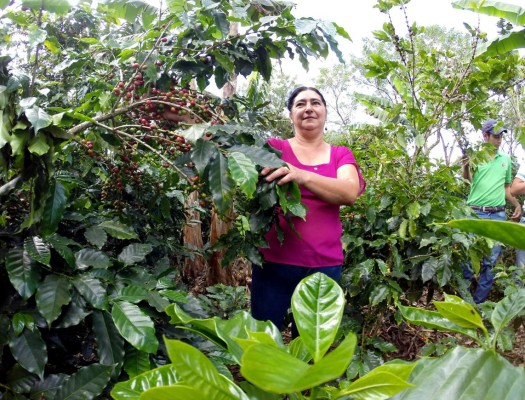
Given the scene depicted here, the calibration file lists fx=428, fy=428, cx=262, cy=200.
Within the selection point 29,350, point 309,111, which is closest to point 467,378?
point 29,350

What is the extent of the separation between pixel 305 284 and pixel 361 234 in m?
2.10

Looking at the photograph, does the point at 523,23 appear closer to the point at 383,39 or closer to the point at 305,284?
the point at 383,39

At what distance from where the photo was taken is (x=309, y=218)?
180cm

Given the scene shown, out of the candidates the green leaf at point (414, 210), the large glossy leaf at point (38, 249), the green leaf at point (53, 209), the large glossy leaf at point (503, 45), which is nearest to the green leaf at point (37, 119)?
the green leaf at point (53, 209)

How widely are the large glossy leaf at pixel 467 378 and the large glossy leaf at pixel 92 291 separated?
35.0 inches

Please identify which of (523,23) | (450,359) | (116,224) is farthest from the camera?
(523,23)

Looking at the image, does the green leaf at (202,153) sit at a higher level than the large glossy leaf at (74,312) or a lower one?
higher

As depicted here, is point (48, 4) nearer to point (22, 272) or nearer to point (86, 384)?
point (22, 272)

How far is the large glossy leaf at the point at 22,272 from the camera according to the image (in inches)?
44.1

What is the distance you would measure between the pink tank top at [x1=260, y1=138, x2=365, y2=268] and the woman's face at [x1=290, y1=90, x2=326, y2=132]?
0.16 meters

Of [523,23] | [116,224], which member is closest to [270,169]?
[116,224]

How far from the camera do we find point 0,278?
1251 millimetres

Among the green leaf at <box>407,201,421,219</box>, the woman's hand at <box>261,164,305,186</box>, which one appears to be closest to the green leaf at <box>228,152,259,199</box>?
the woman's hand at <box>261,164,305,186</box>

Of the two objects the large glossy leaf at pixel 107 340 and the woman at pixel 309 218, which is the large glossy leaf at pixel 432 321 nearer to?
the large glossy leaf at pixel 107 340
